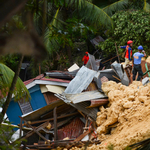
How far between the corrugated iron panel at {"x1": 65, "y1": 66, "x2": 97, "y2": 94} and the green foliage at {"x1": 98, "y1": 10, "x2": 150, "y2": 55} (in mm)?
6161

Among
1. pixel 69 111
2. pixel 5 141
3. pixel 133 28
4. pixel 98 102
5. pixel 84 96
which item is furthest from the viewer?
pixel 133 28

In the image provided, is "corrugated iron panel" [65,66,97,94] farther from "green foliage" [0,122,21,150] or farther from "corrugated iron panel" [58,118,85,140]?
"green foliage" [0,122,21,150]

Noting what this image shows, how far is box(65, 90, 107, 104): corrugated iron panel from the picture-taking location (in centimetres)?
805

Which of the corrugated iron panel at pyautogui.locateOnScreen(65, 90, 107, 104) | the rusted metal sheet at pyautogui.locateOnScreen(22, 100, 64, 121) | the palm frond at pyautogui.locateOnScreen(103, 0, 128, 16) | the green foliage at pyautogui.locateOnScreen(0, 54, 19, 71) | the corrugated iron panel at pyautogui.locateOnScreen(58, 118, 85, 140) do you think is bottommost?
the corrugated iron panel at pyautogui.locateOnScreen(58, 118, 85, 140)

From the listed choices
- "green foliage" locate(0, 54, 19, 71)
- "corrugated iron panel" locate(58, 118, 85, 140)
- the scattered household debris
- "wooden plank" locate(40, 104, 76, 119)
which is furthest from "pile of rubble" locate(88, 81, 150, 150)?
"green foliage" locate(0, 54, 19, 71)

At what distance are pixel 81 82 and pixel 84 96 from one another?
4.09 ft

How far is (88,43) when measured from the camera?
68.1 feet

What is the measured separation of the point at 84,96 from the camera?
834 centimetres

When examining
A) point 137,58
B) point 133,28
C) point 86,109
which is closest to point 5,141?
point 86,109

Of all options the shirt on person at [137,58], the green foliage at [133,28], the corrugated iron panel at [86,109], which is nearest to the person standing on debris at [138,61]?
the shirt on person at [137,58]

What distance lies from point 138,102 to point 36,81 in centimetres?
645

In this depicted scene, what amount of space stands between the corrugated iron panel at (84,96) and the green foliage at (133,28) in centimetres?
709

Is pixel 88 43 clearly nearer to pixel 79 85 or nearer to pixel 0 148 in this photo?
pixel 79 85

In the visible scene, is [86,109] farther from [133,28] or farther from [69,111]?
[133,28]
